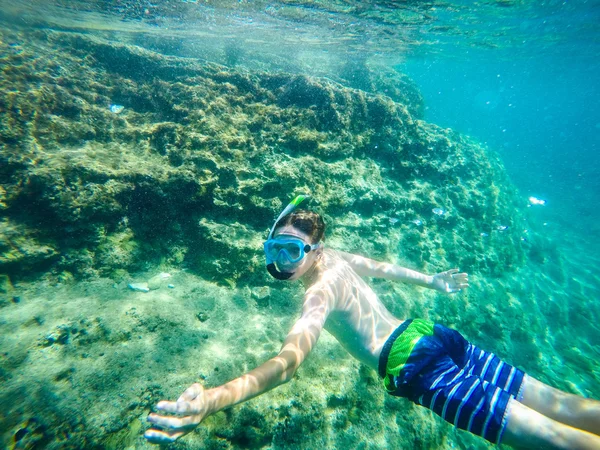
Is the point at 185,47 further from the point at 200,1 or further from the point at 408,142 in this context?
the point at 408,142

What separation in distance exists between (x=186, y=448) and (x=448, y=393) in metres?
2.27

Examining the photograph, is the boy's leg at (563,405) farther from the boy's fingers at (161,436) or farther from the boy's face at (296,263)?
the boy's fingers at (161,436)

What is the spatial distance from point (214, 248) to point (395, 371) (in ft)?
9.38

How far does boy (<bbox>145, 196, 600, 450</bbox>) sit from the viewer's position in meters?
1.86

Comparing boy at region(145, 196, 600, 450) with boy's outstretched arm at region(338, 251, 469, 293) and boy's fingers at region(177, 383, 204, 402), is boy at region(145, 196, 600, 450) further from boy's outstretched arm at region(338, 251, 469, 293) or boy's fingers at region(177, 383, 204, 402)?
boy's outstretched arm at region(338, 251, 469, 293)

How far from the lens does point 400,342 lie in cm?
256

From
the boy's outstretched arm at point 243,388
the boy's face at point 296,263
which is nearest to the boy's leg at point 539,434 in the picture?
the boy's outstretched arm at point 243,388

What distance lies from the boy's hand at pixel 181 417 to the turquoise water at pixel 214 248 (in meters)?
0.98

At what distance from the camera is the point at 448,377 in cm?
231

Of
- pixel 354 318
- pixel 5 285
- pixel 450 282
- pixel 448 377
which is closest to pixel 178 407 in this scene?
pixel 354 318

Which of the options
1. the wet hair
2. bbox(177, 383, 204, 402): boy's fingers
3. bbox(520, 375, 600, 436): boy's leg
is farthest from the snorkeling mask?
bbox(520, 375, 600, 436): boy's leg

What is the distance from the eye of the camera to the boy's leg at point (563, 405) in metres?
2.29

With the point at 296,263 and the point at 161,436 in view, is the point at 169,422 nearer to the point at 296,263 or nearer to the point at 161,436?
the point at 161,436

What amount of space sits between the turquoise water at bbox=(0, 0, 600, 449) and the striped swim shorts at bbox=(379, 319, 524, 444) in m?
0.98
